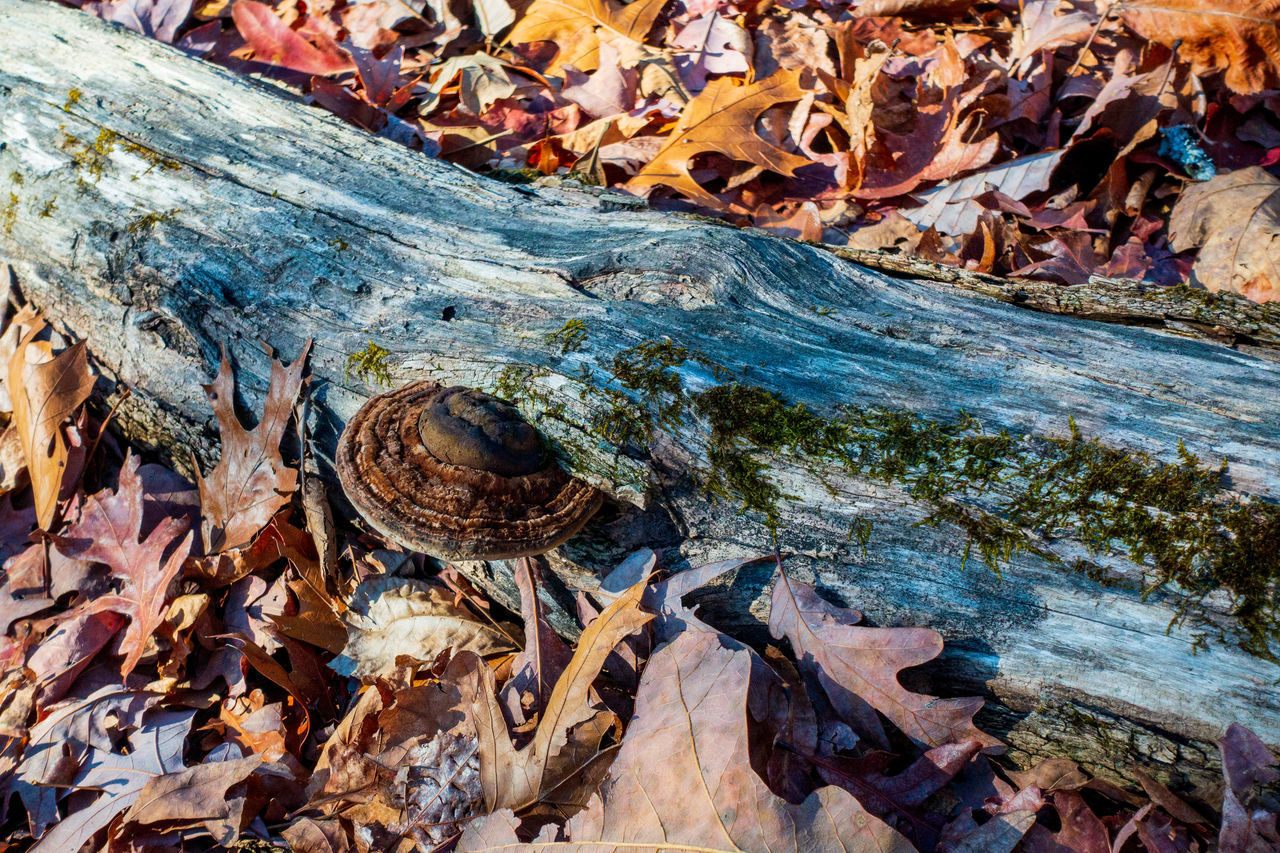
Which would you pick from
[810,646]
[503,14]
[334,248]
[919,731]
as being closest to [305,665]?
[334,248]

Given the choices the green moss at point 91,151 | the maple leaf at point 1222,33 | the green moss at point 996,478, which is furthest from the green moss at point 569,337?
the maple leaf at point 1222,33

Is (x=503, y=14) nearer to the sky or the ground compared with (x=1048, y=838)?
nearer to the sky

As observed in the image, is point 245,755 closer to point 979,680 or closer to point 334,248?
point 334,248

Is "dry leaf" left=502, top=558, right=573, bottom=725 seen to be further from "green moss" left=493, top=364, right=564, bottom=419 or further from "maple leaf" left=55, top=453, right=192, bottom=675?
"maple leaf" left=55, top=453, right=192, bottom=675

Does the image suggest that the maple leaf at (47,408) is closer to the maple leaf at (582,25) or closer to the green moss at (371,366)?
the green moss at (371,366)

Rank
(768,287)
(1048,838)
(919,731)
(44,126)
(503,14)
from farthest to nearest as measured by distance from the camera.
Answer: (503,14)
(44,126)
(768,287)
(919,731)
(1048,838)

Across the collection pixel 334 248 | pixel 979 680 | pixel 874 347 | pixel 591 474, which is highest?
pixel 874 347

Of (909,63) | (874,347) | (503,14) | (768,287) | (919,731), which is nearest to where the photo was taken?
(919,731)
